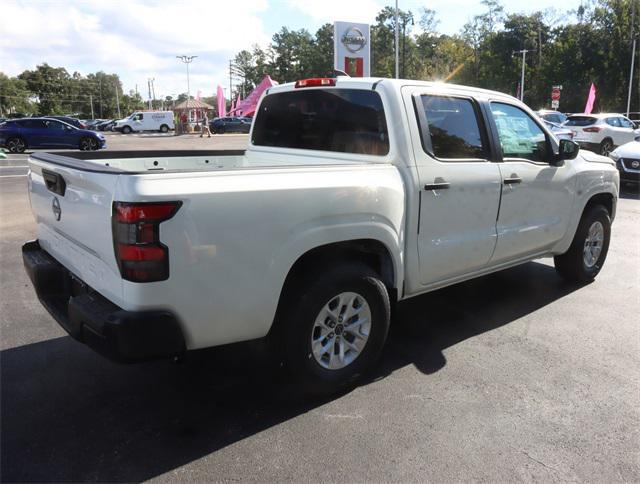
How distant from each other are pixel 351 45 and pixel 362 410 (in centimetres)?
1399

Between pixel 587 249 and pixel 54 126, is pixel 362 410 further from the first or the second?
pixel 54 126

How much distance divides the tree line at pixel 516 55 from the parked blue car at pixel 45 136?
174 feet

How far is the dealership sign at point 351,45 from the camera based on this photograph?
15266 millimetres

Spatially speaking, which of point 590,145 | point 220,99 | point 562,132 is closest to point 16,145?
point 562,132

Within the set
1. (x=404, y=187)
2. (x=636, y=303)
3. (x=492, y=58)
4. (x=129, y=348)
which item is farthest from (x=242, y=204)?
(x=492, y=58)

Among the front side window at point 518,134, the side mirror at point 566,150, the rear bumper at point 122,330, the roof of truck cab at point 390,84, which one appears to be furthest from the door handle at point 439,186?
the rear bumper at point 122,330

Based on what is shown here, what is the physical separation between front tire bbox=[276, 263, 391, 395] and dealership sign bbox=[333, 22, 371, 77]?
13.0 m

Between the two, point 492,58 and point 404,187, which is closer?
point 404,187

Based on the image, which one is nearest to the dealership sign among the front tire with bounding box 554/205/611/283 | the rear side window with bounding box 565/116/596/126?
the rear side window with bounding box 565/116/596/126

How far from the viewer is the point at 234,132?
1993 inches

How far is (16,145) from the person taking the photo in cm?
2231

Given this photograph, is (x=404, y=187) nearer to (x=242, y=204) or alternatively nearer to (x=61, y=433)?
(x=242, y=204)

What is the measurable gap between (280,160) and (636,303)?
367cm

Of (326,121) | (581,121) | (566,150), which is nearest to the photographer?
(326,121)
